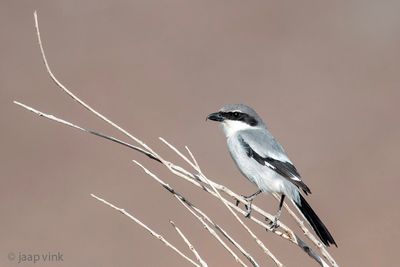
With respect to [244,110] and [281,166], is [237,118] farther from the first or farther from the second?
[281,166]

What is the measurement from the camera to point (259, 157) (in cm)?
406

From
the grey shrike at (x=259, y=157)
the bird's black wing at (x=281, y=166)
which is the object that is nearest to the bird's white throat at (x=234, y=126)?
the grey shrike at (x=259, y=157)

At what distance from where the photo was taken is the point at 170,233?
7.79 meters

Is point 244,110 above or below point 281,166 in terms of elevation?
above

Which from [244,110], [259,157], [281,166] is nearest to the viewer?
[281,166]

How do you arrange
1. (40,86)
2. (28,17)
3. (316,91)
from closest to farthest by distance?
(40,86)
(316,91)
(28,17)

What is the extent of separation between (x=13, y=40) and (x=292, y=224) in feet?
23.6

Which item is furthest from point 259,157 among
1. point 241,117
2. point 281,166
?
point 241,117

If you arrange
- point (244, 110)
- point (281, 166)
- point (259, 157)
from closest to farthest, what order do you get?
point (281, 166), point (259, 157), point (244, 110)

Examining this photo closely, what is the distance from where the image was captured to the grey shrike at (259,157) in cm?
390

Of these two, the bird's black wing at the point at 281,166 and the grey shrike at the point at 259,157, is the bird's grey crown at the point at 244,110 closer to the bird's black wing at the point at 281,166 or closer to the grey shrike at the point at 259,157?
the grey shrike at the point at 259,157

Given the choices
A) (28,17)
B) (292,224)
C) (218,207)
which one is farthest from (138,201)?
(28,17)

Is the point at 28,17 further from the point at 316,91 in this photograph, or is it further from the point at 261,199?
the point at 261,199

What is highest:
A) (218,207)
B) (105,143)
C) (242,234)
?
(105,143)
